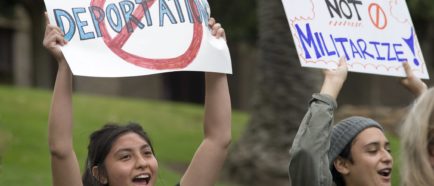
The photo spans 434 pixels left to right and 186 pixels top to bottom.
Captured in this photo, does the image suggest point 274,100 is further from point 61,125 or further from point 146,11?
point 61,125

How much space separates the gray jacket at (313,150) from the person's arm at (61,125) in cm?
82

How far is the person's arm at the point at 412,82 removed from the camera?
4.66 m

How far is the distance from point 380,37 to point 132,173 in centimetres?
150

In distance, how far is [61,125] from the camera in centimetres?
374

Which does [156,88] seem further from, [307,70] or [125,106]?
[307,70]

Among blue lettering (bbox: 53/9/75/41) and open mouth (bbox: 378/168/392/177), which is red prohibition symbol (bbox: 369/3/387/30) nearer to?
open mouth (bbox: 378/168/392/177)

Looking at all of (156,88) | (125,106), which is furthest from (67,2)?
(156,88)

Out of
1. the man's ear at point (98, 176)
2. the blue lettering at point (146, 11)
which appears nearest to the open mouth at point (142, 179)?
the man's ear at point (98, 176)

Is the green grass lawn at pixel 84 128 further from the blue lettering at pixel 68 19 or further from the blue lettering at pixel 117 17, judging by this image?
the blue lettering at pixel 68 19

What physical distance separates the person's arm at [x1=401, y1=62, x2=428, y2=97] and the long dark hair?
4.47 ft

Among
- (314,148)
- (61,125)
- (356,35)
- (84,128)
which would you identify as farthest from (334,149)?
(84,128)

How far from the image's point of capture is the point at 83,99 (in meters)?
16.4

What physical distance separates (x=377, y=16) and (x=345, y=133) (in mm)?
901

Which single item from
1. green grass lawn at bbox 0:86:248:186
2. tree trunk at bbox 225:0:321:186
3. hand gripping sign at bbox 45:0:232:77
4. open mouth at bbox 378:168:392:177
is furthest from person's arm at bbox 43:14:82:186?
tree trunk at bbox 225:0:321:186
